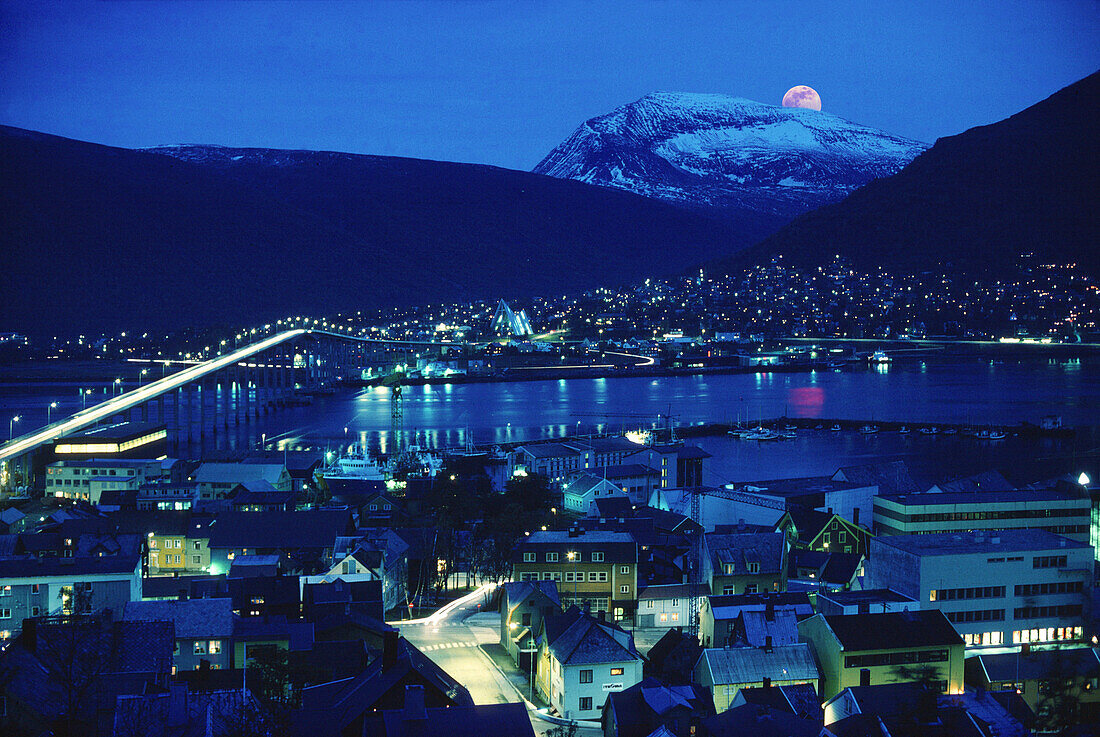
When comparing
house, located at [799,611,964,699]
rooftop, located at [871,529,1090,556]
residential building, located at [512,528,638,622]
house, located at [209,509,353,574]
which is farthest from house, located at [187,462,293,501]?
house, located at [799,611,964,699]

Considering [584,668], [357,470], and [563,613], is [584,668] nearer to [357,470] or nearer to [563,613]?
[563,613]

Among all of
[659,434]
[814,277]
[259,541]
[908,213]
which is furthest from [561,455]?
[908,213]

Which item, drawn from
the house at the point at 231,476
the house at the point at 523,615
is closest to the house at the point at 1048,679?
the house at the point at 523,615

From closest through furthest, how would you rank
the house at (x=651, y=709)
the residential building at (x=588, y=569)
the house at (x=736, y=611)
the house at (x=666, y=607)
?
1. the house at (x=651, y=709)
2. the house at (x=736, y=611)
3. the house at (x=666, y=607)
4. the residential building at (x=588, y=569)

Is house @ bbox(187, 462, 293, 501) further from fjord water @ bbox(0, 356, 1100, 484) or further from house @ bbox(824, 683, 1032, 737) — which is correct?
house @ bbox(824, 683, 1032, 737)

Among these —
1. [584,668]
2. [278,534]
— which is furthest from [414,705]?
[278,534]

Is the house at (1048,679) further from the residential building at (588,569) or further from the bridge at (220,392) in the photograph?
the bridge at (220,392)

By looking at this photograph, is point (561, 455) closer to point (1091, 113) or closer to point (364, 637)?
point (364, 637)

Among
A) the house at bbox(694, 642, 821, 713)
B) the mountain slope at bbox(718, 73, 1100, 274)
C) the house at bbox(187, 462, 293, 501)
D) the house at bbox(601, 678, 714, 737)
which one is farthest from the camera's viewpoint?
the mountain slope at bbox(718, 73, 1100, 274)
